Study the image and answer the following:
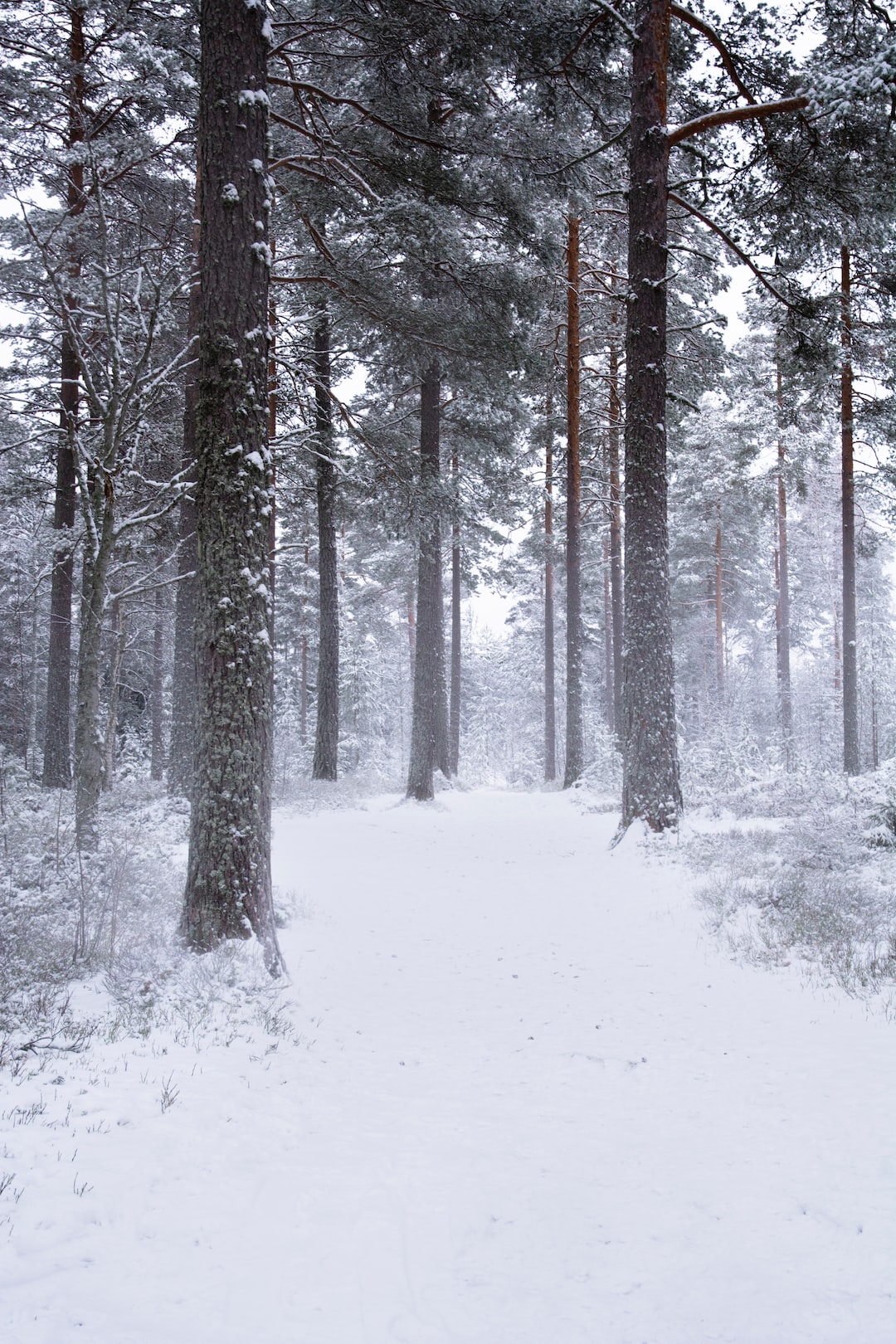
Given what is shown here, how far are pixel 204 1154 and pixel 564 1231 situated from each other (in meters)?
1.44

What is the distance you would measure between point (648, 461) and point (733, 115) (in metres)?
4.24

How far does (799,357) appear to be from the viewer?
11094 millimetres

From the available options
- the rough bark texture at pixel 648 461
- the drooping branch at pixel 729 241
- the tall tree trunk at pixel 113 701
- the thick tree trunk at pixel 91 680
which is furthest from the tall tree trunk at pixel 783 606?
the thick tree trunk at pixel 91 680

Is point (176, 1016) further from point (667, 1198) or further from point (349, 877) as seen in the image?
point (349, 877)

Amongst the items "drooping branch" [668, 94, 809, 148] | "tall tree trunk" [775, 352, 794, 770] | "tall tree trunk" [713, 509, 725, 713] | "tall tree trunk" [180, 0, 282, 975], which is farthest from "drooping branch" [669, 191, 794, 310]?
"tall tree trunk" [713, 509, 725, 713]

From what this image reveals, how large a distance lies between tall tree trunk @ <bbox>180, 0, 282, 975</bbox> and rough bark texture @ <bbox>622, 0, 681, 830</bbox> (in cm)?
562

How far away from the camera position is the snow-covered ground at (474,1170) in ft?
7.25

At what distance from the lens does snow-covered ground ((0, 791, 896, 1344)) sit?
87.0 inches

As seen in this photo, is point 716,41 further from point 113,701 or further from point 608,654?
point 608,654

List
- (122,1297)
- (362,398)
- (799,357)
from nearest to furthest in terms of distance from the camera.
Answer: (122,1297) → (799,357) → (362,398)

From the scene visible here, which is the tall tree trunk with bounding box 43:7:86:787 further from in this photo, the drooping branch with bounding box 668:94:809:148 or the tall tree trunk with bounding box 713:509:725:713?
the tall tree trunk with bounding box 713:509:725:713

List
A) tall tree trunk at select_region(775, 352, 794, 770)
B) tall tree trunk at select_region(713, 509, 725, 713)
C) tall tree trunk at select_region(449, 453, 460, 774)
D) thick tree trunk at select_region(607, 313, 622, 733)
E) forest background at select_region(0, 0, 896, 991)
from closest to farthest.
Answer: forest background at select_region(0, 0, 896, 991)
thick tree trunk at select_region(607, 313, 622, 733)
tall tree trunk at select_region(449, 453, 460, 774)
tall tree trunk at select_region(775, 352, 794, 770)
tall tree trunk at select_region(713, 509, 725, 713)

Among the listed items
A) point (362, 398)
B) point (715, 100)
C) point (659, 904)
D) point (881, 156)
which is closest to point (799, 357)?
point (881, 156)

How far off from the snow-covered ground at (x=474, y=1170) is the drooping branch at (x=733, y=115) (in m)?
9.62
